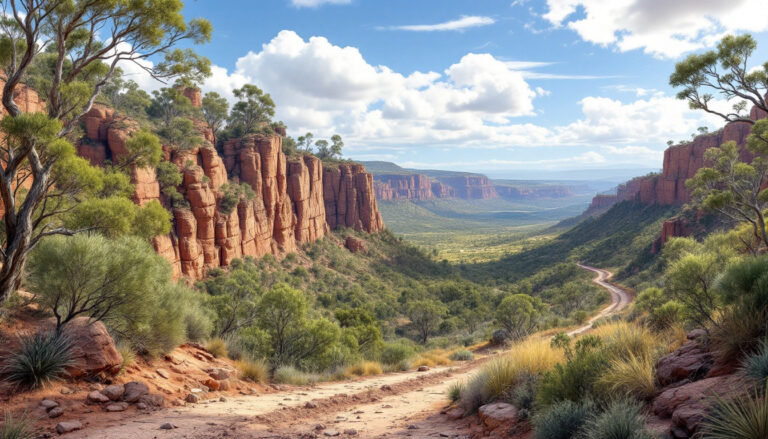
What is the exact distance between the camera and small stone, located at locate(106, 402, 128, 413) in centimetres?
669

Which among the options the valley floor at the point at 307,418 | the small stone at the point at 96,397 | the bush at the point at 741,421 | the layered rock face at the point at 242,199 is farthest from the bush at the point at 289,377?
the layered rock face at the point at 242,199

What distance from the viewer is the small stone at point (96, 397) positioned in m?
6.74

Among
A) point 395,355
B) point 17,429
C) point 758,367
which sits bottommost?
point 395,355

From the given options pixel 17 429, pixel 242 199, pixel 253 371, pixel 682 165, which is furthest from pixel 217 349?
pixel 682 165

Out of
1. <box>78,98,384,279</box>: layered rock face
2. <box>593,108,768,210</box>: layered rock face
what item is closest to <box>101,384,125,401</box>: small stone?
<box>78,98,384,279</box>: layered rock face

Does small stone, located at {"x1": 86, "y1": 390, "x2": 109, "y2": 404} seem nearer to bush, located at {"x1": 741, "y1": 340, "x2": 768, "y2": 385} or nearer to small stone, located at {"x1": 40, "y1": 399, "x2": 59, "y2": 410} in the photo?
small stone, located at {"x1": 40, "y1": 399, "x2": 59, "y2": 410}

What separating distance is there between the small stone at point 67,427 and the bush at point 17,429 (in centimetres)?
30

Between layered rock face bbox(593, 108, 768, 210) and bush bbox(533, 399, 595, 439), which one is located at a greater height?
layered rock face bbox(593, 108, 768, 210)

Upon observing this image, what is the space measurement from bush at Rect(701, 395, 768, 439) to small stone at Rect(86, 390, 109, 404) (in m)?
8.85

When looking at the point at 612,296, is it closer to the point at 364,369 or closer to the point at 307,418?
the point at 364,369

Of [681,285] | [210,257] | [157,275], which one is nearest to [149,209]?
[157,275]

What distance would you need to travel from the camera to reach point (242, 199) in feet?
147

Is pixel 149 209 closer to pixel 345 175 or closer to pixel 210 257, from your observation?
pixel 210 257

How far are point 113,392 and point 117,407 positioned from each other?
40cm
